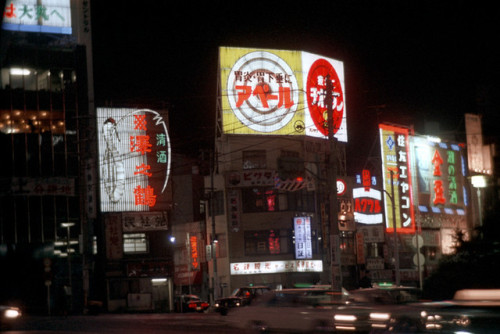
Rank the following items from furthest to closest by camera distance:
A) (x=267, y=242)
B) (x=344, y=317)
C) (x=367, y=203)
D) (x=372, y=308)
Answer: (x=367, y=203) → (x=267, y=242) → (x=344, y=317) → (x=372, y=308)

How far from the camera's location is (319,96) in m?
59.2

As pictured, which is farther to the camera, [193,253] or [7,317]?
[193,253]

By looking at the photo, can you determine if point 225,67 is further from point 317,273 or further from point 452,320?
point 452,320

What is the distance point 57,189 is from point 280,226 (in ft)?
61.6

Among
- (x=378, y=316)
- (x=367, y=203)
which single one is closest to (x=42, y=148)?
(x=367, y=203)

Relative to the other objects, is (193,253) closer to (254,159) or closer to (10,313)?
(254,159)

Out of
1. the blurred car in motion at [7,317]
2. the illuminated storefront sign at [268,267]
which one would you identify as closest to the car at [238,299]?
the illuminated storefront sign at [268,267]

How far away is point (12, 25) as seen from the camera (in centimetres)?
5856

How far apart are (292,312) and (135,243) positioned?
4099cm

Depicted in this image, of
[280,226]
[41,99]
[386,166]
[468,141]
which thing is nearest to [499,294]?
[280,226]

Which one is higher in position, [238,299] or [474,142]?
[474,142]

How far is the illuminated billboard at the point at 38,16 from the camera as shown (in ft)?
192

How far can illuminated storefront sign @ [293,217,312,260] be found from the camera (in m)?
54.6

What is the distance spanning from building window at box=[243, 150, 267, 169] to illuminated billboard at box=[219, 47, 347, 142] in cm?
208
